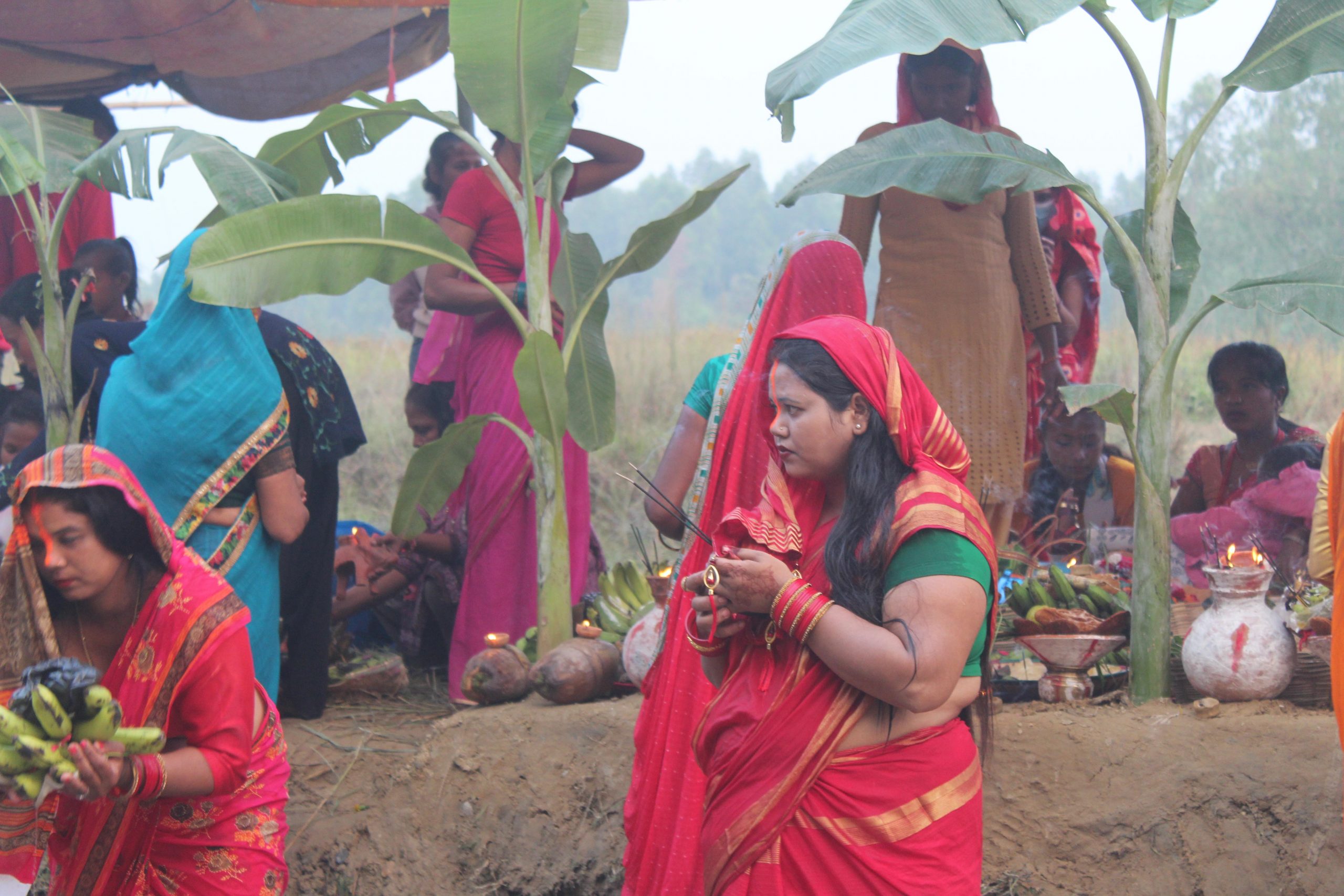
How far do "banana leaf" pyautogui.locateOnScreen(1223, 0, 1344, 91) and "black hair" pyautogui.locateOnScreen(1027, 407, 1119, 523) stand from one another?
2068 millimetres

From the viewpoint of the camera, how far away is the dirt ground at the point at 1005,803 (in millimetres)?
3355

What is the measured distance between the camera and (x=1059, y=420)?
5.47 m

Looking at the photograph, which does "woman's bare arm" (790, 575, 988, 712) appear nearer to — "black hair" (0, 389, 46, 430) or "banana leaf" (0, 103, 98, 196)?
"banana leaf" (0, 103, 98, 196)

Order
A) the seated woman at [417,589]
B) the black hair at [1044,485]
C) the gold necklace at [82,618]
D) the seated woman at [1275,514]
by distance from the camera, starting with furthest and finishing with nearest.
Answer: the black hair at [1044,485], the seated woman at [417,589], the seated woman at [1275,514], the gold necklace at [82,618]

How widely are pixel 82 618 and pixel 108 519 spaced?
29cm

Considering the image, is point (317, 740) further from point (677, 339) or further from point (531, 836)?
point (677, 339)

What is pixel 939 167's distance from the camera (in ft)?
12.9

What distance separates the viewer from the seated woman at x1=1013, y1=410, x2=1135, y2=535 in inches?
212

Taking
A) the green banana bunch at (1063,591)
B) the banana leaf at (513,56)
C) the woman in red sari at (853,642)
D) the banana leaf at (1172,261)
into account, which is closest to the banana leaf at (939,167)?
the banana leaf at (1172,261)

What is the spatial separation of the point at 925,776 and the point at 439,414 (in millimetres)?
4275

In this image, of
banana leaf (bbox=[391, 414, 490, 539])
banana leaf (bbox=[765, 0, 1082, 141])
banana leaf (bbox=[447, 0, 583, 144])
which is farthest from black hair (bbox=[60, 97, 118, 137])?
banana leaf (bbox=[765, 0, 1082, 141])

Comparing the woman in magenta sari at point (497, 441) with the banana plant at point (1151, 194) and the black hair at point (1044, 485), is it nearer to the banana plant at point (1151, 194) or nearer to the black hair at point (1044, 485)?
the banana plant at point (1151, 194)

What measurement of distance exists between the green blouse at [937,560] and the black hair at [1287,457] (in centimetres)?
329

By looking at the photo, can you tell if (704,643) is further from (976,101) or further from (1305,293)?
(976,101)
